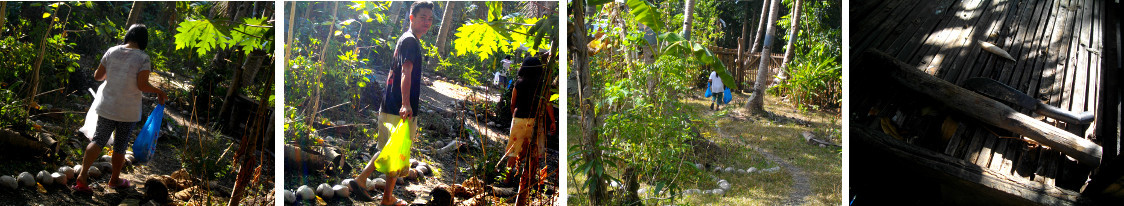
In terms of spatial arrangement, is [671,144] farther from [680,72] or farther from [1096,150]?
[1096,150]

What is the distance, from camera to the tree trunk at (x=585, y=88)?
2.55m

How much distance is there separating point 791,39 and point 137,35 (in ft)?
8.21

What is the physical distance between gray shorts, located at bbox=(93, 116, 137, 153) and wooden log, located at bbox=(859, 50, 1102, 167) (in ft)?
10.3

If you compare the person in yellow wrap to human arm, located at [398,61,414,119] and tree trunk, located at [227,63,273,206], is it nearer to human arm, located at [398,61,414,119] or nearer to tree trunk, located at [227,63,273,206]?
human arm, located at [398,61,414,119]

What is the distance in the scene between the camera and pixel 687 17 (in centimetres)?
270

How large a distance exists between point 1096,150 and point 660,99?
72.0 inches

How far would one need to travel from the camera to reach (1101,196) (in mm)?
2809

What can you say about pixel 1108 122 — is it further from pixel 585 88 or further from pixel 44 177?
pixel 44 177

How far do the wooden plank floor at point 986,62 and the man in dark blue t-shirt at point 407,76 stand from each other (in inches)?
77.1

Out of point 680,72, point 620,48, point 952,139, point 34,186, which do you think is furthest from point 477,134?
point 952,139

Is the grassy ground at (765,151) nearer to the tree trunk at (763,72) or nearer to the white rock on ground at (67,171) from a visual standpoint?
the tree trunk at (763,72)

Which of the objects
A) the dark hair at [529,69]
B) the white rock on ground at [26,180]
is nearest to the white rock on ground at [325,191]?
the dark hair at [529,69]

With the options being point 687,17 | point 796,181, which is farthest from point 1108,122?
point 687,17

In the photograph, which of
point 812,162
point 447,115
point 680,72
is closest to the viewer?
point 447,115
